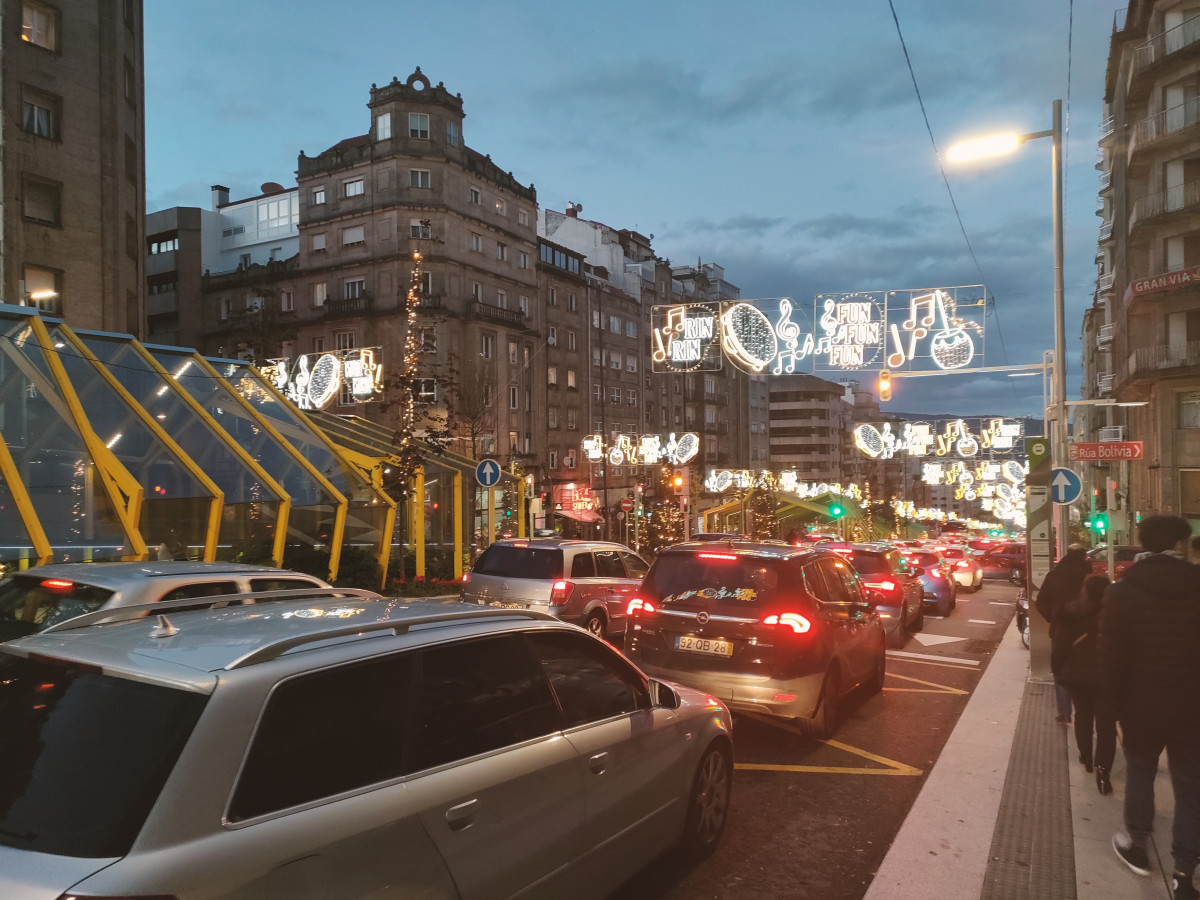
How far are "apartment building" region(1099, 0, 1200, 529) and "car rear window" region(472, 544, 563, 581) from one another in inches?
1169

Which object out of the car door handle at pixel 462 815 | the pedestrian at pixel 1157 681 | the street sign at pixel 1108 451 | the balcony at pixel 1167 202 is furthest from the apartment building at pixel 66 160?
the balcony at pixel 1167 202

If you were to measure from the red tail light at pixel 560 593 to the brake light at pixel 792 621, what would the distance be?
17.2 feet

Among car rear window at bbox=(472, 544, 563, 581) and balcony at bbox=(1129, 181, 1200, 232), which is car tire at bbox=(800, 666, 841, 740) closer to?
car rear window at bbox=(472, 544, 563, 581)

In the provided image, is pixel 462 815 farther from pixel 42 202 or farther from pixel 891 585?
pixel 42 202

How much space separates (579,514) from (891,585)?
117 feet

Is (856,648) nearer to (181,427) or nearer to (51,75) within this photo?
(181,427)

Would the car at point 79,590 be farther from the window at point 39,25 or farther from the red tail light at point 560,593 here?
the window at point 39,25

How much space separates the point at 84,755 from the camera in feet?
8.32

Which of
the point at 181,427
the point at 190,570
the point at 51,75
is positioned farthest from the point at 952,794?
the point at 51,75

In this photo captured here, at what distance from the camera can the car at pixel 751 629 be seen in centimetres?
727

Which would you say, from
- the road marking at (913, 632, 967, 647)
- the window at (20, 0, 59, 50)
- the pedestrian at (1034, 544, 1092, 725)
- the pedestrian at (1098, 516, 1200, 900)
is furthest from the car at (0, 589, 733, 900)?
the window at (20, 0, 59, 50)

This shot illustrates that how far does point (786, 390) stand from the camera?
124 meters

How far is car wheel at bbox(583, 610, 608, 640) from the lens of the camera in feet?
41.5

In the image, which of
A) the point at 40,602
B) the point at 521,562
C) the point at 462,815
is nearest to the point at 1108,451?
the point at 521,562
